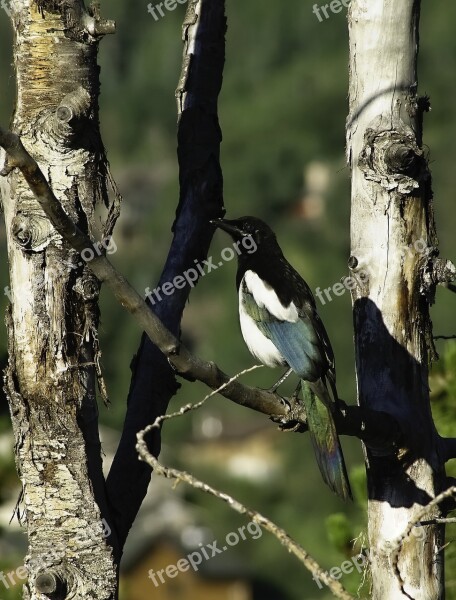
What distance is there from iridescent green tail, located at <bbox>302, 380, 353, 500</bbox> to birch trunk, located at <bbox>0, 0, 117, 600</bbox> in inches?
23.2

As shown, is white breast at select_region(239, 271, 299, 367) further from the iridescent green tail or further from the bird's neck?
the iridescent green tail

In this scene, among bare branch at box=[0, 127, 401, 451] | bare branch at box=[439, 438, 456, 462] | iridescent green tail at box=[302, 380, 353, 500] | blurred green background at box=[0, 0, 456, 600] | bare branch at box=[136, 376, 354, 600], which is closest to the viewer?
bare branch at box=[136, 376, 354, 600]

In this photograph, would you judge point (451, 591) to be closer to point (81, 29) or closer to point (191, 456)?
point (81, 29)

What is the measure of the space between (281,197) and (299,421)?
35.3m

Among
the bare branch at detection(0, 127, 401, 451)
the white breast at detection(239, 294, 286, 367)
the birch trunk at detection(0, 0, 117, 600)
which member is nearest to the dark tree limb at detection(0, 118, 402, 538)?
the bare branch at detection(0, 127, 401, 451)

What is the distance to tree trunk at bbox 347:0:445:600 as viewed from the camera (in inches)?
125

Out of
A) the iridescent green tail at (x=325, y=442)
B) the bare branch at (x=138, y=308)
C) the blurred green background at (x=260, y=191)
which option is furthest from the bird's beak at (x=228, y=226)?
the blurred green background at (x=260, y=191)

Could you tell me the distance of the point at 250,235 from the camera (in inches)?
157

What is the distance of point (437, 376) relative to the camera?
171 inches

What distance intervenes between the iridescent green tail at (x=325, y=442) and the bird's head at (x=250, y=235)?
848 mm

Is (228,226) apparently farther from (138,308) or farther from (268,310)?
(138,308)

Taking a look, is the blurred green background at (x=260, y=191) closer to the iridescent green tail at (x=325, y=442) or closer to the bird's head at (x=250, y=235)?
the bird's head at (x=250, y=235)

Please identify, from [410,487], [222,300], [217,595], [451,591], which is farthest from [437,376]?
[222,300]

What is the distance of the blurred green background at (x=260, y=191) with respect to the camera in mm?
24516
